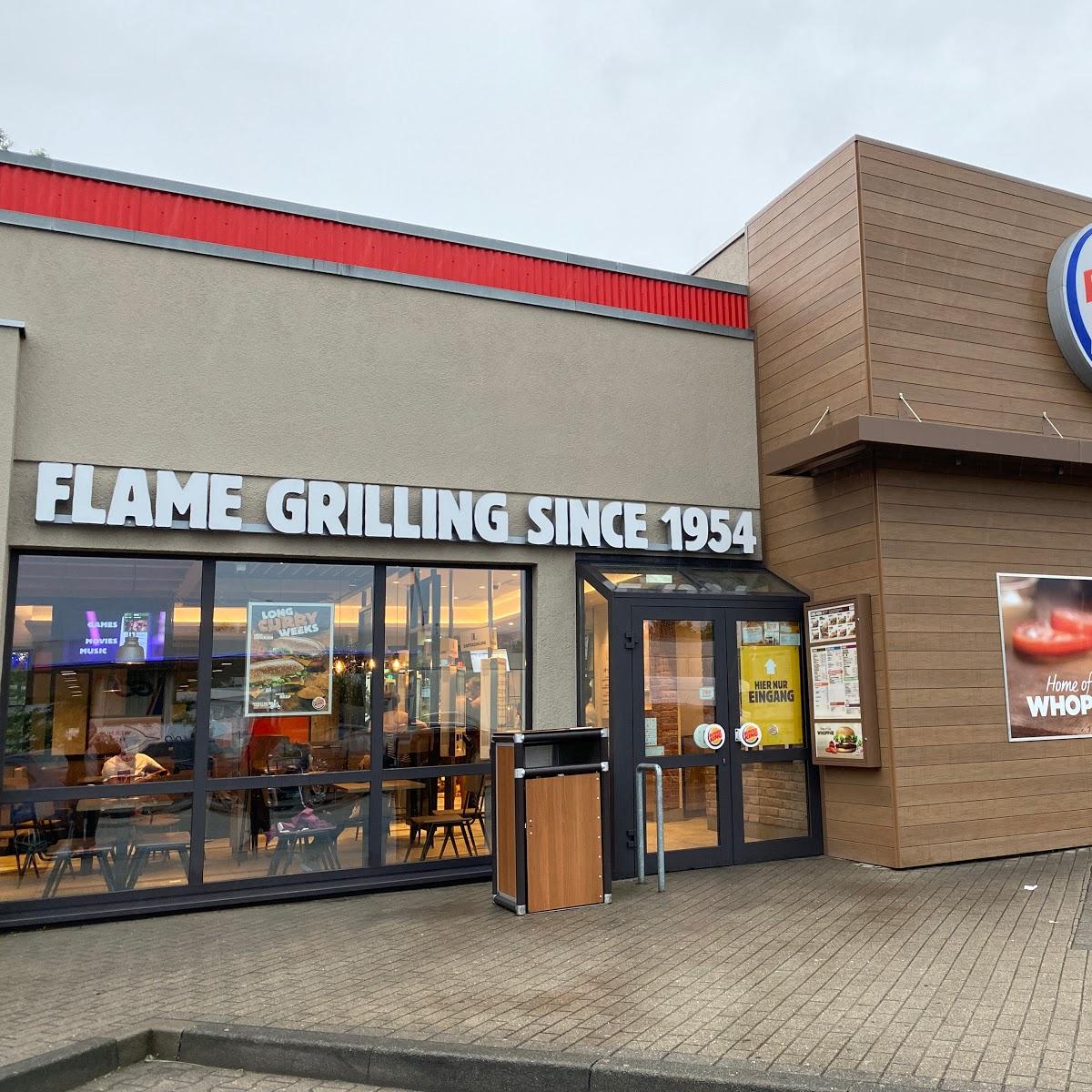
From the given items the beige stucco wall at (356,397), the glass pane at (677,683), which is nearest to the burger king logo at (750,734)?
the glass pane at (677,683)

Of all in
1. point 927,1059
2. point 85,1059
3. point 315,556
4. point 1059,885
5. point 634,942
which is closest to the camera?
point 927,1059

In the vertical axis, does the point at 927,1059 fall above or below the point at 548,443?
below

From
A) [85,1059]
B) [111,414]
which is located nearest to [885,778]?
[85,1059]

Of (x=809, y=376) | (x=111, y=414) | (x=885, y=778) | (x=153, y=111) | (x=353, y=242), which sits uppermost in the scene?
(x=153, y=111)

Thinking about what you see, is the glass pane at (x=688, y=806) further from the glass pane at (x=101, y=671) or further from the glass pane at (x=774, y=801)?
the glass pane at (x=101, y=671)

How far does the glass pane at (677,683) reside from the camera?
815 centimetres

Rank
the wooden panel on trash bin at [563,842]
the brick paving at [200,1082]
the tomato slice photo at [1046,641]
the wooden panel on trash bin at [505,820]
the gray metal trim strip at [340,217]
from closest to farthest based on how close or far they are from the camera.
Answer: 1. the brick paving at [200,1082]
2. the wooden panel on trash bin at [563,842]
3. the wooden panel on trash bin at [505,820]
4. the gray metal trim strip at [340,217]
5. the tomato slice photo at [1046,641]

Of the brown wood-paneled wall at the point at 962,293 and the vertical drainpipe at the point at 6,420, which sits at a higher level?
the brown wood-paneled wall at the point at 962,293

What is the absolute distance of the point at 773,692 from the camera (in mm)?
8680

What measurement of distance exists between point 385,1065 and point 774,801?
517 cm

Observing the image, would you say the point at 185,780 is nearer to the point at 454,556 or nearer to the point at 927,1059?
the point at 454,556

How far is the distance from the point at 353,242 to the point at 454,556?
2852mm

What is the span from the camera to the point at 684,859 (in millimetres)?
8016

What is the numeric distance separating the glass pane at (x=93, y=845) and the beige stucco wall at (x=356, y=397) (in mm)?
1931
